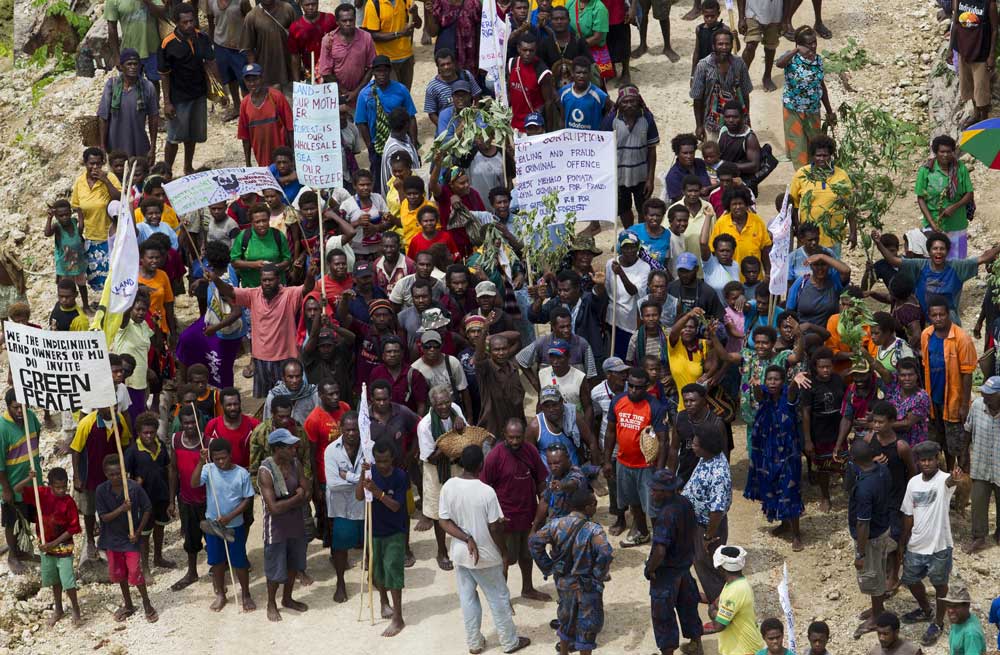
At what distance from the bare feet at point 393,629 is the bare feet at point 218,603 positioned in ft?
5.11

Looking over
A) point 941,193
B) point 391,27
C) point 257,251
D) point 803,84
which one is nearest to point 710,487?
point 941,193

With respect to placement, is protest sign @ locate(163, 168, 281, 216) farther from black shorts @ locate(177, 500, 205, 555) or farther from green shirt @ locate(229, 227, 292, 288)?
black shorts @ locate(177, 500, 205, 555)

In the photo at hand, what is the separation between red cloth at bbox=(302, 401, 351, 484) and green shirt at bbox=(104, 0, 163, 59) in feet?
26.3

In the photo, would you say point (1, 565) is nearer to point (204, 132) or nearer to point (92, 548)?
point (92, 548)

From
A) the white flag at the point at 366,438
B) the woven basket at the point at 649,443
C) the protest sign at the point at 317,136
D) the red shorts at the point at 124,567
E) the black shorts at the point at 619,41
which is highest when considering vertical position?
the black shorts at the point at 619,41

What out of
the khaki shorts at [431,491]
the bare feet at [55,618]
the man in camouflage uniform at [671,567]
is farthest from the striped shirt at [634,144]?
the bare feet at [55,618]

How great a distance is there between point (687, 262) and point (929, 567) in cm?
384

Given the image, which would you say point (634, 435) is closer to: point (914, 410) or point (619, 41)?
point (914, 410)

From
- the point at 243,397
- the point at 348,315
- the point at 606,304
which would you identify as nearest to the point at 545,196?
the point at 606,304

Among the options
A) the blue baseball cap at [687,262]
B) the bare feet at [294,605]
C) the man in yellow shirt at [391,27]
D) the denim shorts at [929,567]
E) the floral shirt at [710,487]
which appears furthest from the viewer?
the man in yellow shirt at [391,27]

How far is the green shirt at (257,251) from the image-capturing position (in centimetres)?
1830

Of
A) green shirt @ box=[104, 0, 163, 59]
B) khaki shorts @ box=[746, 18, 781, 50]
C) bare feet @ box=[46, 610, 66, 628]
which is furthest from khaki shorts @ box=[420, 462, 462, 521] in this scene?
khaki shorts @ box=[746, 18, 781, 50]

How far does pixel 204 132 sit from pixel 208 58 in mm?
886

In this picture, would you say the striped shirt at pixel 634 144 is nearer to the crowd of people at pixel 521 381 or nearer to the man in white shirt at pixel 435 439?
the crowd of people at pixel 521 381
